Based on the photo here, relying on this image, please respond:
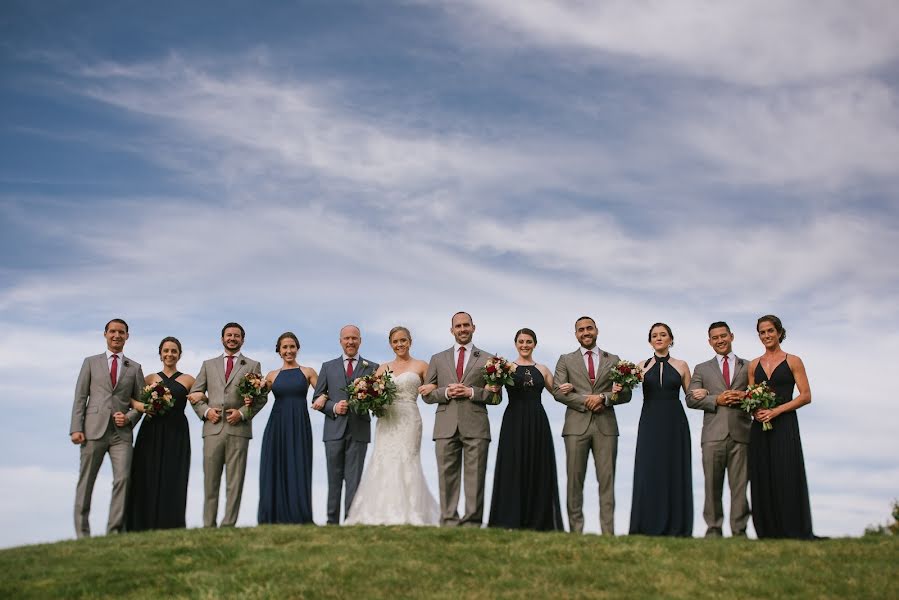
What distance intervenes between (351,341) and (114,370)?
4.30m

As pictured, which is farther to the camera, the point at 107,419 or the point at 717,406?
the point at 107,419

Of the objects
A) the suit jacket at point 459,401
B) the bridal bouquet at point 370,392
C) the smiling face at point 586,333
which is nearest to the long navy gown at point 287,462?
the bridal bouquet at point 370,392

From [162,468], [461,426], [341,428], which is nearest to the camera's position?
[461,426]

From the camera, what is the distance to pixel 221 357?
17938 mm

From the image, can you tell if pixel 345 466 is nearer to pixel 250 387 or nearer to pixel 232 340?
pixel 250 387

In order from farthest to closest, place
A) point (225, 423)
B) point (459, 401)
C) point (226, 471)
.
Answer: point (225, 423)
point (226, 471)
point (459, 401)

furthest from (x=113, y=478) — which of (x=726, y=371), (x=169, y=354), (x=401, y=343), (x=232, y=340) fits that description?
(x=726, y=371)

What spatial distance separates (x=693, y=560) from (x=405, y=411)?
17.5 ft

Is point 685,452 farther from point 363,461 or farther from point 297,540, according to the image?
point 297,540

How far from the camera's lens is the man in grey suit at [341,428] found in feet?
55.9

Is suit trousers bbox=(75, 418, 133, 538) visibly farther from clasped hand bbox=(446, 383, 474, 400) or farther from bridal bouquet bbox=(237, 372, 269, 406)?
clasped hand bbox=(446, 383, 474, 400)

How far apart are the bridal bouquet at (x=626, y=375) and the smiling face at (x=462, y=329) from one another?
2355 millimetres

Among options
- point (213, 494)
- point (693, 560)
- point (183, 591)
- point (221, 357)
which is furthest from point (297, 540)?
point (693, 560)

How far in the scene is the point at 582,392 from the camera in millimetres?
16781
